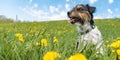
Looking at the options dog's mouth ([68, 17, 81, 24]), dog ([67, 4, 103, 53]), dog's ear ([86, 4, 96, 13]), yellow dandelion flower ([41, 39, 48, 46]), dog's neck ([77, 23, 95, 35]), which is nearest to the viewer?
yellow dandelion flower ([41, 39, 48, 46])

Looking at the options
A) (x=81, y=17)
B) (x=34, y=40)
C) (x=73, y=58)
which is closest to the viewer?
(x=73, y=58)

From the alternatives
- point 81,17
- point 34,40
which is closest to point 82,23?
point 81,17

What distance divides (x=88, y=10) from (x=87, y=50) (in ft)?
16.6

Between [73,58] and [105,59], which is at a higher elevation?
[73,58]

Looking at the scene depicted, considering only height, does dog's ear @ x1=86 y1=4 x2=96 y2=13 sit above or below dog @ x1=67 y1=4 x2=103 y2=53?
above

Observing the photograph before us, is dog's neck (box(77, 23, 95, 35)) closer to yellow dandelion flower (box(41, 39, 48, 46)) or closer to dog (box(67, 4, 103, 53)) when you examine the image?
dog (box(67, 4, 103, 53))

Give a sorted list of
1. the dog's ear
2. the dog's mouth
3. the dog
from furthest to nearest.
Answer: the dog's mouth → the dog's ear → the dog

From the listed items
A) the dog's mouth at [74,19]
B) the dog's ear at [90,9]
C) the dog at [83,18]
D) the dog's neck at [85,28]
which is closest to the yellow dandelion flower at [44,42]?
the dog at [83,18]

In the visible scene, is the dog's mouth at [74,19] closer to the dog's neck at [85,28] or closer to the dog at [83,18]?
the dog at [83,18]

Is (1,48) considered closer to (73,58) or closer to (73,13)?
(73,58)

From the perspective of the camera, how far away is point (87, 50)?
3820 millimetres

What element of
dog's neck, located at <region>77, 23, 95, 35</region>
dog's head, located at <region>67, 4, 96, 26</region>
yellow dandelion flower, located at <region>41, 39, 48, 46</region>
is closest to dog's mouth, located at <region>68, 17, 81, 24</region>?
dog's head, located at <region>67, 4, 96, 26</region>

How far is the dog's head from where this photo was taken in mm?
8617

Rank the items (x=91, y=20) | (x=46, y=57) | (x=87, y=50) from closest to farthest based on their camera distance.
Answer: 1. (x=46, y=57)
2. (x=87, y=50)
3. (x=91, y=20)
